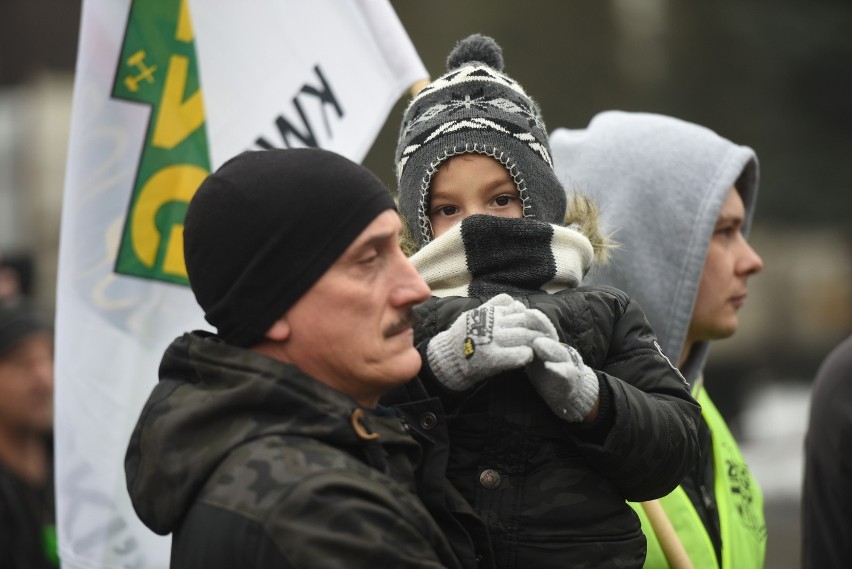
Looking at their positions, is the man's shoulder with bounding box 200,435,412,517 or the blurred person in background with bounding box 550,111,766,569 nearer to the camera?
the man's shoulder with bounding box 200,435,412,517

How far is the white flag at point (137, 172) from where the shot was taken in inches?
145

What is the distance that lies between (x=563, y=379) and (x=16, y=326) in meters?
4.71

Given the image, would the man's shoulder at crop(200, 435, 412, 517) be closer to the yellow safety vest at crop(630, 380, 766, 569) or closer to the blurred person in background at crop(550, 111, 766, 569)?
the yellow safety vest at crop(630, 380, 766, 569)

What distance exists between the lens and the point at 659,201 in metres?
3.87

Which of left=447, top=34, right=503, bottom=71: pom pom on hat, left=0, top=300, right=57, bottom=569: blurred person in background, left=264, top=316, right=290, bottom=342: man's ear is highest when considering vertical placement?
left=447, top=34, right=503, bottom=71: pom pom on hat

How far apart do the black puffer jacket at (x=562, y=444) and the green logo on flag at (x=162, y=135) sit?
4.59 feet

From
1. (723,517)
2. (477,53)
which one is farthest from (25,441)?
(477,53)

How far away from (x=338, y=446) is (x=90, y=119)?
69.5 inches

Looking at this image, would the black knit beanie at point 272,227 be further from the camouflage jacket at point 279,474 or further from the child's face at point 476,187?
the child's face at point 476,187

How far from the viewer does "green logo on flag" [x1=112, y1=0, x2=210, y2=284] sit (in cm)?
375

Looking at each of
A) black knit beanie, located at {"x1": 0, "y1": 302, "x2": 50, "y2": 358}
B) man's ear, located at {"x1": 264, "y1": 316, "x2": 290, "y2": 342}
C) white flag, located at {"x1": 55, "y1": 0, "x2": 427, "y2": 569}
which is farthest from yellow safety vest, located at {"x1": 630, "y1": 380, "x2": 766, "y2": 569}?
black knit beanie, located at {"x1": 0, "y1": 302, "x2": 50, "y2": 358}

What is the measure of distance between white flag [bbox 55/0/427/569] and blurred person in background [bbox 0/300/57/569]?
2.22m

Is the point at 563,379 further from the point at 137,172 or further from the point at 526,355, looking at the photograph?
the point at 137,172

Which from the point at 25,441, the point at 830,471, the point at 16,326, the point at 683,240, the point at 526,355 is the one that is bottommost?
the point at 25,441
